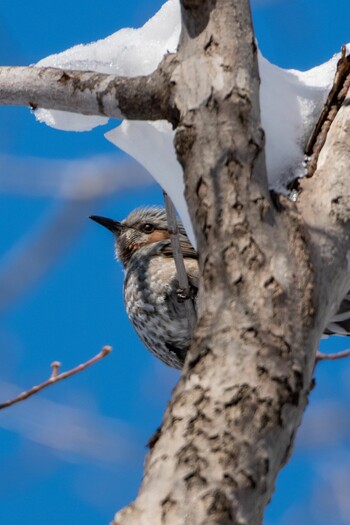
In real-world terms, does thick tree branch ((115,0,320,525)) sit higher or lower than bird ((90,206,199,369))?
lower

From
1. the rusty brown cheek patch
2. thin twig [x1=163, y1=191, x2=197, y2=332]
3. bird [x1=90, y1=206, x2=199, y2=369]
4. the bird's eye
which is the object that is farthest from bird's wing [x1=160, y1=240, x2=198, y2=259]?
thin twig [x1=163, y1=191, x2=197, y2=332]

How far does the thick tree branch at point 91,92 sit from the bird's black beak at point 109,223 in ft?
9.18

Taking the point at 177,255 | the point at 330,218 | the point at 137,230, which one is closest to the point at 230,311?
the point at 330,218

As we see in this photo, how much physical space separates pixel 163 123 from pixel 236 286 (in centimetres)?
81

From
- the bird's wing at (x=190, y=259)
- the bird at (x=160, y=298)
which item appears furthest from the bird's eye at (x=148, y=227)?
the bird's wing at (x=190, y=259)

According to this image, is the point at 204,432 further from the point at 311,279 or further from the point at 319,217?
the point at 319,217

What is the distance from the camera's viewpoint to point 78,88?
2086 millimetres

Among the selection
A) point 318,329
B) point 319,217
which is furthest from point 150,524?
point 319,217

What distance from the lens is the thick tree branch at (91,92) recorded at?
1934mm

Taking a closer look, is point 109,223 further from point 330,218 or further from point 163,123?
point 330,218

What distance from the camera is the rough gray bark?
1.38 metres

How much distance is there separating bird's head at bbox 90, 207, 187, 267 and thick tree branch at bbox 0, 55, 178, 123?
8.62 feet

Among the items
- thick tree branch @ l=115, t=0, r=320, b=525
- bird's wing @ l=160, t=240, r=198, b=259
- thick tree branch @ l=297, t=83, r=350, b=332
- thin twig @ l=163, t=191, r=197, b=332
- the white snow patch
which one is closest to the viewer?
thick tree branch @ l=115, t=0, r=320, b=525

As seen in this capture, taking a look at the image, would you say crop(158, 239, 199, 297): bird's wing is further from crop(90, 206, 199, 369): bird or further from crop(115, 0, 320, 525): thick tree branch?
crop(115, 0, 320, 525): thick tree branch
